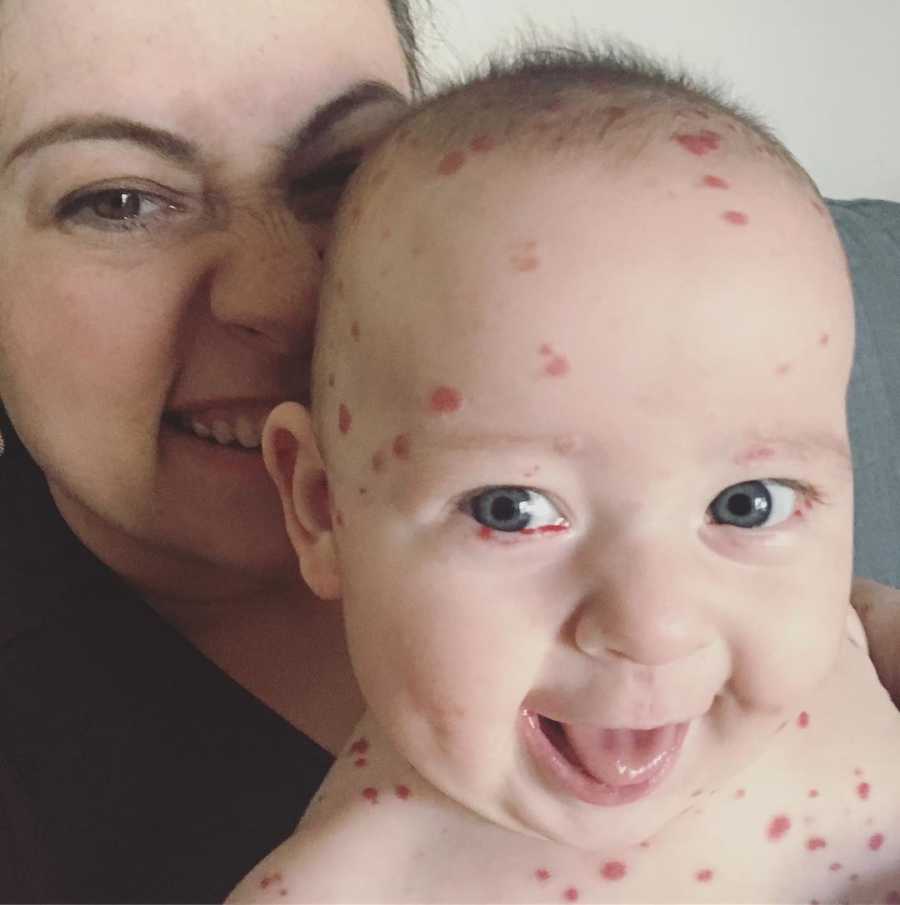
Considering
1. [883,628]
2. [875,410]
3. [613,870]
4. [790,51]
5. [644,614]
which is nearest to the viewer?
[644,614]

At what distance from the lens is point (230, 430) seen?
2.81ft

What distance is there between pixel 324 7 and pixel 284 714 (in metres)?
0.57

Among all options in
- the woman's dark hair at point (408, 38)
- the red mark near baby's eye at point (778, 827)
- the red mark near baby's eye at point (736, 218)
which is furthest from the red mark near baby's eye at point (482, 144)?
the red mark near baby's eye at point (778, 827)

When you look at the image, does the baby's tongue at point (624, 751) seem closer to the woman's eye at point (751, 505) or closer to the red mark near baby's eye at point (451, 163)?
the woman's eye at point (751, 505)

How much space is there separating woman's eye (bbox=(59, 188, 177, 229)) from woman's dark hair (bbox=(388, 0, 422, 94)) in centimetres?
27

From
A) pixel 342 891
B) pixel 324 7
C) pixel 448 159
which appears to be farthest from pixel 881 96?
pixel 342 891

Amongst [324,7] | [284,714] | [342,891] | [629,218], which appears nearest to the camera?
[629,218]

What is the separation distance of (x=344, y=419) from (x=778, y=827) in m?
0.39

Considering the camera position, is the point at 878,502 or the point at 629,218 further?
the point at 878,502

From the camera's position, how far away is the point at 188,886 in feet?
2.64

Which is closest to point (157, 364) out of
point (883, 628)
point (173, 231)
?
point (173, 231)

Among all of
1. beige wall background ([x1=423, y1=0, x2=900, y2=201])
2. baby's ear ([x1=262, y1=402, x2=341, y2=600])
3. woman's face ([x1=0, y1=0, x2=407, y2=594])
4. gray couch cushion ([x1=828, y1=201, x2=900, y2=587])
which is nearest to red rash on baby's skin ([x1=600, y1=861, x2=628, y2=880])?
baby's ear ([x1=262, y1=402, x2=341, y2=600])

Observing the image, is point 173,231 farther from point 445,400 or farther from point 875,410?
point 875,410

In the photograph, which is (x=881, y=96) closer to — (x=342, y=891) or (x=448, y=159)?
(x=448, y=159)
